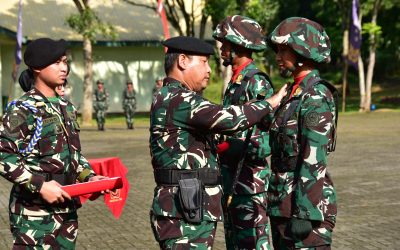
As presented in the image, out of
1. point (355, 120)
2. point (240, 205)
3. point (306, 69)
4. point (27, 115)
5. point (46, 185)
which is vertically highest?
point (306, 69)

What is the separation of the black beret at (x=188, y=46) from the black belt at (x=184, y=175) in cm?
66

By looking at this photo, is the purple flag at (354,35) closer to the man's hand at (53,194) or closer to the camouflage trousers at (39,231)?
the camouflage trousers at (39,231)

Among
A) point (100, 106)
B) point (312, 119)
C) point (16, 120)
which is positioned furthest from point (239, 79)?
point (100, 106)

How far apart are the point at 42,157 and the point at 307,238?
1.61 meters

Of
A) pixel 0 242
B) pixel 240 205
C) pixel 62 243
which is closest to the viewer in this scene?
pixel 62 243

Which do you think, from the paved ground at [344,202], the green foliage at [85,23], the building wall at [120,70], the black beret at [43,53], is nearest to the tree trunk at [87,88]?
the green foliage at [85,23]

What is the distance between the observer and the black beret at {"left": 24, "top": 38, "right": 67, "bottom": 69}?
15.7ft

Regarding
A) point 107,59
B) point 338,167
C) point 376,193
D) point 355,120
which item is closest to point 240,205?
point 376,193

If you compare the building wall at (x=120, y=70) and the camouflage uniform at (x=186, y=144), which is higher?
the camouflage uniform at (x=186, y=144)

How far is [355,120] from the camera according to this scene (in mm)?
27422

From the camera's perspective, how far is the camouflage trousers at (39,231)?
4.67 metres

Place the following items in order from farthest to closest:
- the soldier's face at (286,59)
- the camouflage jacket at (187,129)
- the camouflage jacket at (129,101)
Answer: the camouflage jacket at (129,101) < the soldier's face at (286,59) < the camouflage jacket at (187,129)

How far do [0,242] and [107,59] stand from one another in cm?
3000

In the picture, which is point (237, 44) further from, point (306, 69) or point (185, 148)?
point (185, 148)
